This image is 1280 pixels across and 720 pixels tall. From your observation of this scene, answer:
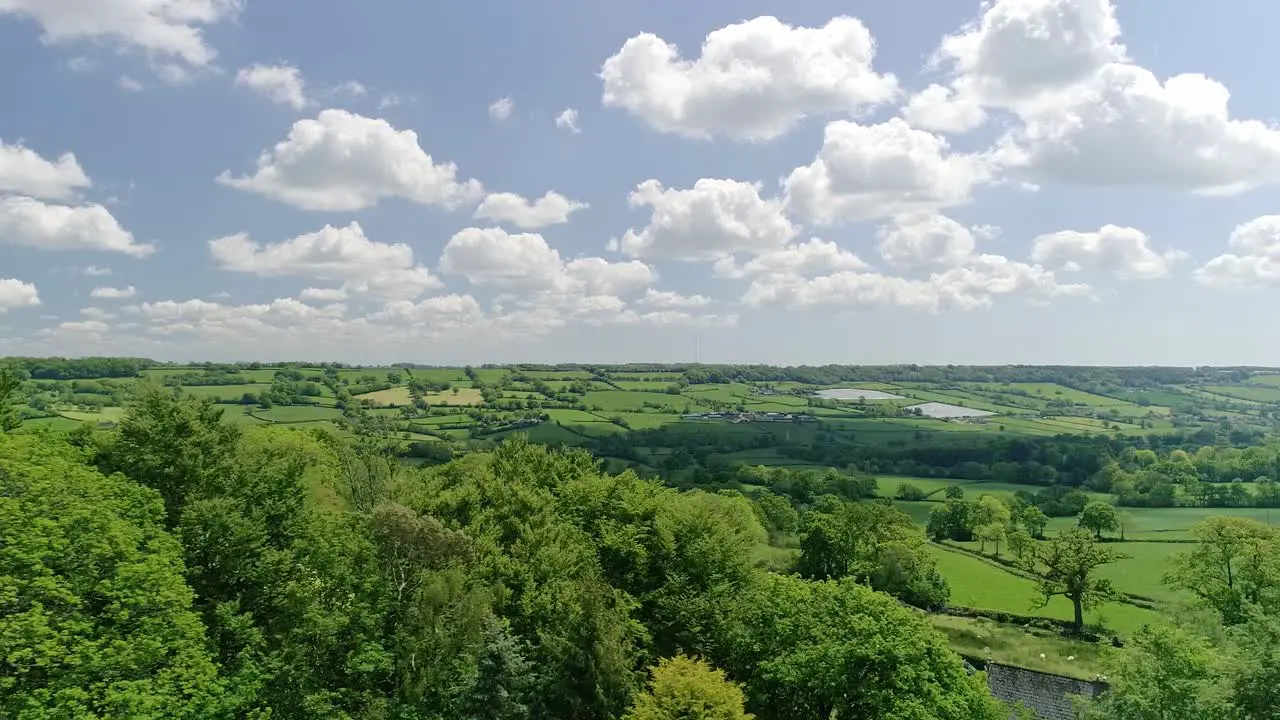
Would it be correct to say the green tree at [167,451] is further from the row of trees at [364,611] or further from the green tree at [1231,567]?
the green tree at [1231,567]

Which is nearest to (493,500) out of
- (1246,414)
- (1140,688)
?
(1140,688)

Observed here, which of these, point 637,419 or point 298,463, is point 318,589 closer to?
point 298,463

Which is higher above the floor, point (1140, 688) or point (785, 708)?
point (1140, 688)

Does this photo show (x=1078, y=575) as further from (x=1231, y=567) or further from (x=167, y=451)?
(x=167, y=451)

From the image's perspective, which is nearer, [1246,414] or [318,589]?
[318,589]

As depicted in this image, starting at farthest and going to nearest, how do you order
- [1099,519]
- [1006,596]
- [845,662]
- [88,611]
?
[1099,519]
[1006,596]
[845,662]
[88,611]

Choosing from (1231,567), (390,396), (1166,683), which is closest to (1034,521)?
(1231,567)

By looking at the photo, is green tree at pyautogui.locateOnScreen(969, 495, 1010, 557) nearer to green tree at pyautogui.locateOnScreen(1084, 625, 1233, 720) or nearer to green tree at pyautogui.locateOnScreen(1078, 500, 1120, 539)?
green tree at pyautogui.locateOnScreen(1078, 500, 1120, 539)
